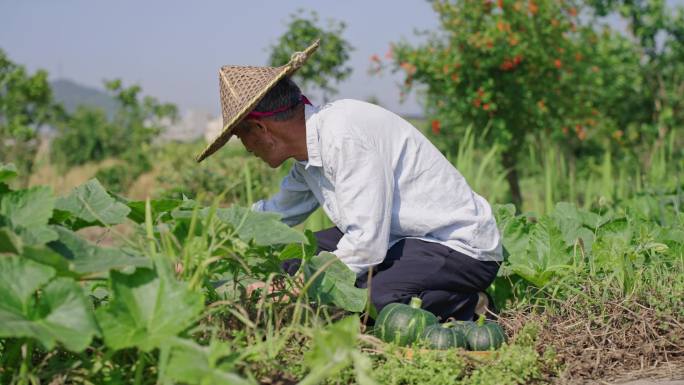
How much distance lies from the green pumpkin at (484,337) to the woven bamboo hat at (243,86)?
1.07 metres

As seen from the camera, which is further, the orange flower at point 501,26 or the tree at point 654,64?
the tree at point 654,64

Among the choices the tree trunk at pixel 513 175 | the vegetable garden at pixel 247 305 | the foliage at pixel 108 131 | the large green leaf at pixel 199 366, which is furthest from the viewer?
the foliage at pixel 108 131

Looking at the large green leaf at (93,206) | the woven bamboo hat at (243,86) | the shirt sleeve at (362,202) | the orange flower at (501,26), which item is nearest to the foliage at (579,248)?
the shirt sleeve at (362,202)

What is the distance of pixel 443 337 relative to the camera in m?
2.45

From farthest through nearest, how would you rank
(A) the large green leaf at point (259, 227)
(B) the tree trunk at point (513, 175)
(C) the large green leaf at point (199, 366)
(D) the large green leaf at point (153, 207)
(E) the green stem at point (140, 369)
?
(B) the tree trunk at point (513, 175), (D) the large green leaf at point (153, 207), (A) the large green leaf at point (259, 227), (E) the green stem at point (140, 369), (C) the large green leaf at point (199, 366)

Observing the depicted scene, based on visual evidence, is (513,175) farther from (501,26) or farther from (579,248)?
(579,248)

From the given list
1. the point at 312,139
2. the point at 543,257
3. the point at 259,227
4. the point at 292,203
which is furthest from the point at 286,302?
the point at 543,257

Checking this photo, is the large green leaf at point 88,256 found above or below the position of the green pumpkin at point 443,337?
above

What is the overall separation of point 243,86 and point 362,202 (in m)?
0.61

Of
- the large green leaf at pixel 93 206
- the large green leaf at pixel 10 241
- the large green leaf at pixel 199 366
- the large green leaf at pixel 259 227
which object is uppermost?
the large green leaf at pixel 10 241

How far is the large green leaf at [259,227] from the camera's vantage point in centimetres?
204

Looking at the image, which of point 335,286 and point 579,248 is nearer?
point 335,286

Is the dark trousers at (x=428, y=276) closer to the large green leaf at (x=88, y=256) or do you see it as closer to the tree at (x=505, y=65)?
the large green leaf at (x=88, y=256)

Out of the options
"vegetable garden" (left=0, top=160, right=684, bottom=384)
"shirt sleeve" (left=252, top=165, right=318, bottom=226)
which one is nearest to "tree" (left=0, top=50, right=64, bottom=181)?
"shirt sleeve" (left=252, top=165, right=318, bottom=226)
